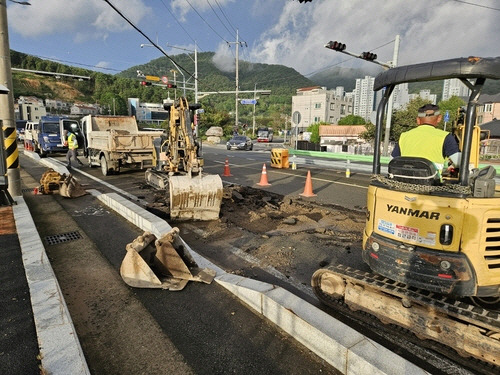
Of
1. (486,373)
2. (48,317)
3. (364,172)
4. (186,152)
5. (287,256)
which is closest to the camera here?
(486,373)

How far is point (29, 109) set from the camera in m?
84.9

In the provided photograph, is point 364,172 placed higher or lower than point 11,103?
lower

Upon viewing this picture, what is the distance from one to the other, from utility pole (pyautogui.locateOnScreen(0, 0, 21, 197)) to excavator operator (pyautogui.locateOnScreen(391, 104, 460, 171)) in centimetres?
897

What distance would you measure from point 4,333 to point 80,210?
16.9 feet

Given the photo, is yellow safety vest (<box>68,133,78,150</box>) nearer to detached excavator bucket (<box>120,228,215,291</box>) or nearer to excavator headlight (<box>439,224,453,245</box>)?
detached excavator bucket (<box>120,228,215,291</box>)

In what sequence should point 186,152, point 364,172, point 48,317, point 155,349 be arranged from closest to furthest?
point 155,349
point 48,317
point 186,152
point 364,172

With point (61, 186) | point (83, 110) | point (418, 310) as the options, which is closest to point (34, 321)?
point (418, 310)

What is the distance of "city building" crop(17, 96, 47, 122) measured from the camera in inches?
3265

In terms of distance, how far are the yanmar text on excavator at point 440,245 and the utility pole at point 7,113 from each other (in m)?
8.84

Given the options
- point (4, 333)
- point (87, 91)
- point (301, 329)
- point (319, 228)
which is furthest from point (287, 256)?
point (87, 91)

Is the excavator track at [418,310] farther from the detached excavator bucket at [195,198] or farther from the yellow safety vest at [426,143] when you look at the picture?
the detached excavator bucket at [195,198]

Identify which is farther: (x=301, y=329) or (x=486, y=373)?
(x=301, y=329)

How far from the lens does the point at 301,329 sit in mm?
2990

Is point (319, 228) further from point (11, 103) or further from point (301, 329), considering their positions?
point (11, 103)
